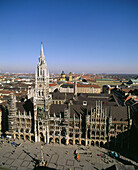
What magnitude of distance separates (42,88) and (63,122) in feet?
72.8

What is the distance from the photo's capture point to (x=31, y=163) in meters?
59.8

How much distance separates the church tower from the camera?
75.0 meters

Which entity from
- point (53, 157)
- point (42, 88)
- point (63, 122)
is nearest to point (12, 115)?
point (42, 88)

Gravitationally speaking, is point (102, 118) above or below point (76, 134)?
above

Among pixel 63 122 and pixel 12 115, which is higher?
pixel 12 115

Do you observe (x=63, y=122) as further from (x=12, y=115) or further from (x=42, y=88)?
(x=12, y=115)

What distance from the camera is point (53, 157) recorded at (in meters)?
63.7

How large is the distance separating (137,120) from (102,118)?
24.5m

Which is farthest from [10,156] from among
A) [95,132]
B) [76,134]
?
[95,132]

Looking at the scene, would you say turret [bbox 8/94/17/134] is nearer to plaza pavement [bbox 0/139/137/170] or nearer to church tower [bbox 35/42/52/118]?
plaza pavement [bbox 0/139/137/170]

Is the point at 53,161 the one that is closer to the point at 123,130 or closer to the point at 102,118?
the point at 102,118

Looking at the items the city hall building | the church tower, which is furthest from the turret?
the church tower

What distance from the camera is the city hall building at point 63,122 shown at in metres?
70.8

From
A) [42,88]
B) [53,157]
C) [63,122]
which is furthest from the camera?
[42,88]
